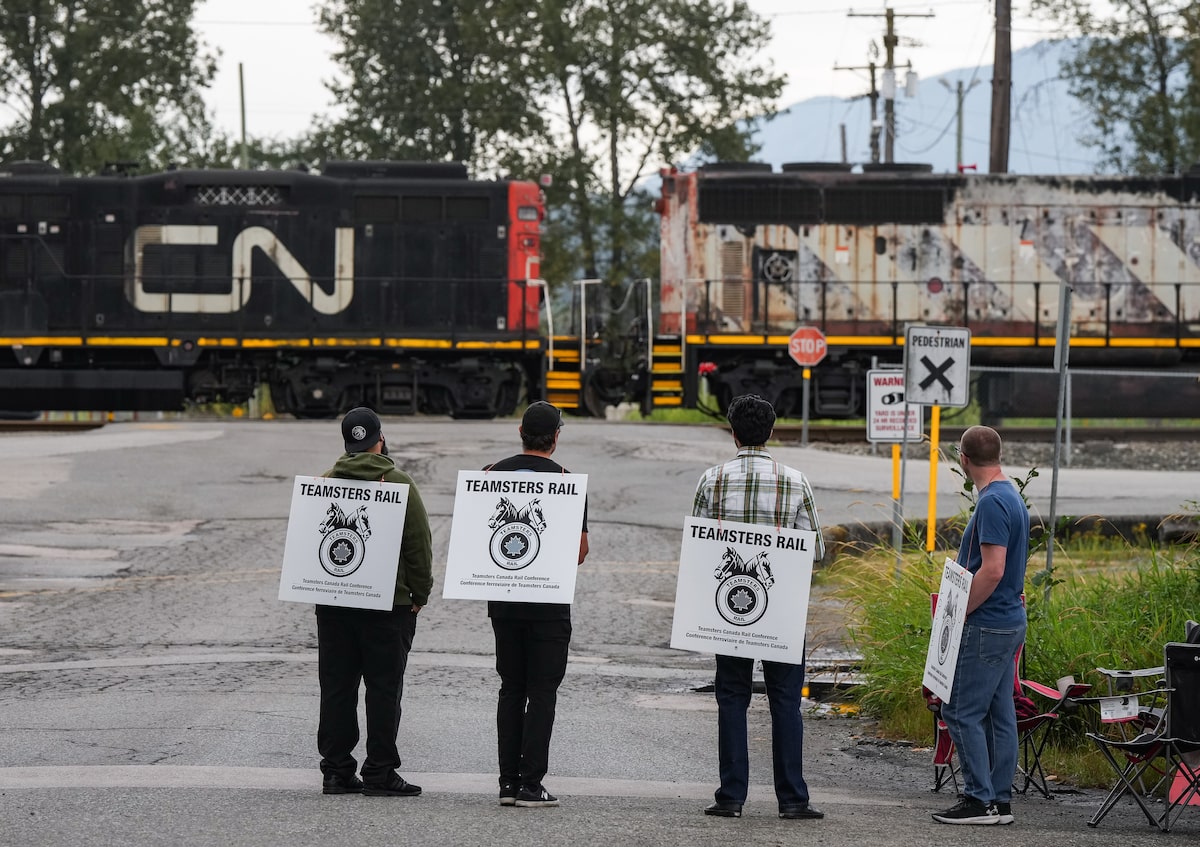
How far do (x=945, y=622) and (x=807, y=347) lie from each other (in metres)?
17.3

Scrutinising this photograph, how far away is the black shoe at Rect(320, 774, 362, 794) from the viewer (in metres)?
6.84

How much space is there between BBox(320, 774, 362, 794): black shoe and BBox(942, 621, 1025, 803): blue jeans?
2.65 metres

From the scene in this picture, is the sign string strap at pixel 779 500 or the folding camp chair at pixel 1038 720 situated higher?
the sign string strap at pixel 779 500

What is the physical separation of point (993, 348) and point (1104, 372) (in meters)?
2.10

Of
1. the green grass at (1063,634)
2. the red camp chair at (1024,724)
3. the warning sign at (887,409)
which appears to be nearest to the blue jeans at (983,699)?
the red camp chair at (1024,724)

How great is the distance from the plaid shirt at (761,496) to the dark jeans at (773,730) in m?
0.59

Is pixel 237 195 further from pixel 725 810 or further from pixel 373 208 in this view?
pixel 725 810

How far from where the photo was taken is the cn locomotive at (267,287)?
25578 mm

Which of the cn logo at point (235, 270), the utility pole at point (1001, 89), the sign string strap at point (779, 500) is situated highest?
the utility pole at point (1001, 89)

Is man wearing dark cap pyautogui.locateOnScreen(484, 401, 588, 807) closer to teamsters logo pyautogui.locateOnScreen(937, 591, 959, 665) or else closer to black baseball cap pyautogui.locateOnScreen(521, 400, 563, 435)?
black baseball cap pyautogui.locateOnScreen(521, 400, 563, 435)

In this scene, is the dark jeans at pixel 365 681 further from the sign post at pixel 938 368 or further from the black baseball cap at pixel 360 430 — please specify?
the sign post at pixel 938 368

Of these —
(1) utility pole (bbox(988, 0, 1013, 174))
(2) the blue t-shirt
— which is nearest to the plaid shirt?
(2) the blue t-shirt

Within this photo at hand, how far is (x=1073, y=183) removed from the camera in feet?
84.8

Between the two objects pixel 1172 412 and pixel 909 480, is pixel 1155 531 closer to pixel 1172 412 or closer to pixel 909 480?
pixel 909 480
